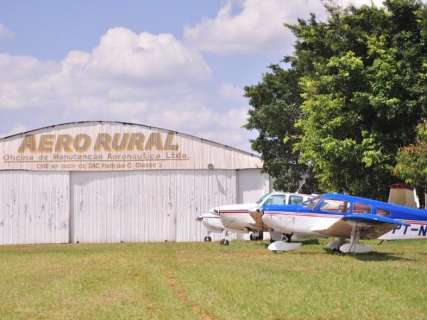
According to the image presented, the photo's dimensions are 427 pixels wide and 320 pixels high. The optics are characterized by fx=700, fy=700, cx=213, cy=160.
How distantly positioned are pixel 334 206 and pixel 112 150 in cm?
1682

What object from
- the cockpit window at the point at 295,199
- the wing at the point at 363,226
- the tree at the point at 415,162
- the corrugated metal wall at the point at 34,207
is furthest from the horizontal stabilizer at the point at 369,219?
the corrugated metal wall at the point at 34,207

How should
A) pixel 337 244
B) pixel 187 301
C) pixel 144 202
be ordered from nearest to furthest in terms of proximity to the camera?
pixel 187 301 < pixel 337 244 < pixel 144 202

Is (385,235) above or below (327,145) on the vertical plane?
below

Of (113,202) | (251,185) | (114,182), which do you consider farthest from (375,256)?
(114,182)

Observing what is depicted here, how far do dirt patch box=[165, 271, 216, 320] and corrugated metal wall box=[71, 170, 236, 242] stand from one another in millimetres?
19372

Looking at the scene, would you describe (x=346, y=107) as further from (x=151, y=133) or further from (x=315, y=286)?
(x=315, y=286)

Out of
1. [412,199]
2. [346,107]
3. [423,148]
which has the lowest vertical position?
[412,199]

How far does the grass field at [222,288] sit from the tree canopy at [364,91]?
8.69 m

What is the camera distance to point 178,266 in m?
17.7

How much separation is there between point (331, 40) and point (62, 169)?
571 inches

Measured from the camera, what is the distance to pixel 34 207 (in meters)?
34.4

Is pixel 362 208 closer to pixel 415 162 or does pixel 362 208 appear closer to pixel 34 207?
pixel 415 162

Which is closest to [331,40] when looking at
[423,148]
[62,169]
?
[423,148]

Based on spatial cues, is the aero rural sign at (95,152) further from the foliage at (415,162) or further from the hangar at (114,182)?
the foliage at (415,162)
